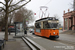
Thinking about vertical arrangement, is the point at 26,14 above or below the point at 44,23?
above

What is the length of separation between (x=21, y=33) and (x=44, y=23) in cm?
562

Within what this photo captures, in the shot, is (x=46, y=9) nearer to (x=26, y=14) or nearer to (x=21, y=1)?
(x=21, y=1)

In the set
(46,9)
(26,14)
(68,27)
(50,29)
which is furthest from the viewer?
(26,14)

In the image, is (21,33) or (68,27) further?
(68,27)

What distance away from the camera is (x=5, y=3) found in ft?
49.7

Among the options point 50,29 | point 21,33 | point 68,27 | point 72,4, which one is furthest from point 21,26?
point 68,27

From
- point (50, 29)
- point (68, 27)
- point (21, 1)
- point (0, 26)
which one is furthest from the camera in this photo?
Result: point (0, 26)

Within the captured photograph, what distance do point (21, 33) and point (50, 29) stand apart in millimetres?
7077

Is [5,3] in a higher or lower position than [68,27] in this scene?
higher

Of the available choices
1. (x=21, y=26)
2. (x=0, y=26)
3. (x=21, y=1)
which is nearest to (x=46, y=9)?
(x=21, y=26)

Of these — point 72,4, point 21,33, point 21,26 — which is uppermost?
point 72,4

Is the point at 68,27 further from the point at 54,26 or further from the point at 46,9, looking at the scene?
the point at 54,26

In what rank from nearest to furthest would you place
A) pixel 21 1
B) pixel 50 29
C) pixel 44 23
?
pixel 21 1
pixel 50 29
pixel 44 23

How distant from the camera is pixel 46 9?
2723cm
